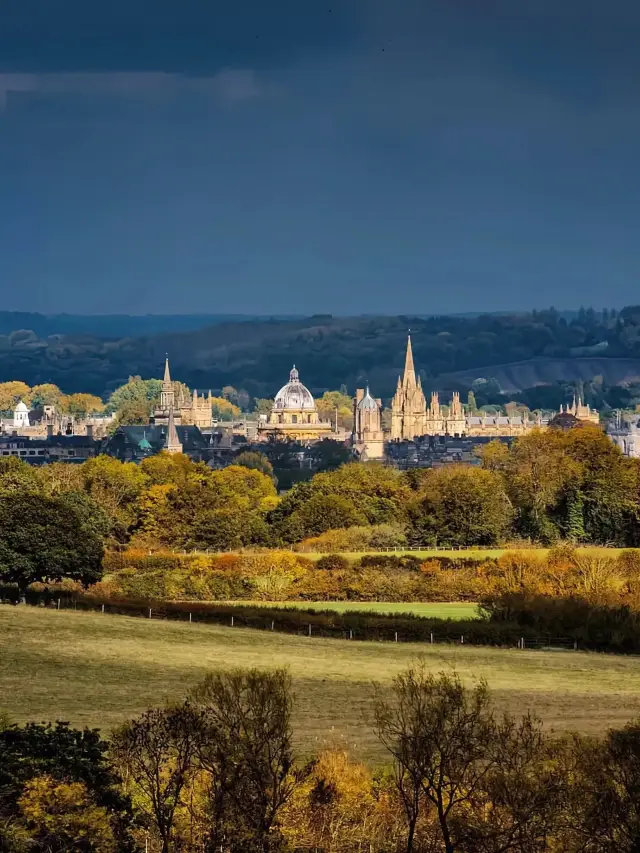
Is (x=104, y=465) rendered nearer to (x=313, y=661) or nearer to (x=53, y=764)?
(x=313, y=661)

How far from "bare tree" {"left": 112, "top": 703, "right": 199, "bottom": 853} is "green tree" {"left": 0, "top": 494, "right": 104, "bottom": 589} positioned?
31.1 meters

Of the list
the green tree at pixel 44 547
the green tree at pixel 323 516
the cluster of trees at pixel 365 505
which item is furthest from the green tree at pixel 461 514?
the green tree at pixel 44 547

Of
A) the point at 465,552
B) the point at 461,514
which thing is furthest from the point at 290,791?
the point at 461,514

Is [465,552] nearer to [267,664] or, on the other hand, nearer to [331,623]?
[331,623]

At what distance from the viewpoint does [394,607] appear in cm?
6322

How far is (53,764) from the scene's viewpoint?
29594 millimetres

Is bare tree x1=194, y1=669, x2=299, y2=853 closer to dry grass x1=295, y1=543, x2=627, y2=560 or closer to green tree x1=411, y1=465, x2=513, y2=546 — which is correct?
dry grass x1=295, y1=543, x2=627, y2=560

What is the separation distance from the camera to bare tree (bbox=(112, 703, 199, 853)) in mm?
29281

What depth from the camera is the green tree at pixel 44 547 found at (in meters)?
62.0

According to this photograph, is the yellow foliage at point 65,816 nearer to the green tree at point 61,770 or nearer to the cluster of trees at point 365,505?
the green tree at point 61,770

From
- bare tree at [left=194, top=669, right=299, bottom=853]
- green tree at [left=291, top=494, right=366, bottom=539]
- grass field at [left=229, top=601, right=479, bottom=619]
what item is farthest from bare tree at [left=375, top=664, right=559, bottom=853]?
green tree at [left=291, top=494, right=366, bottom=539]

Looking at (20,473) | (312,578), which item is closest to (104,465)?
(20,473)

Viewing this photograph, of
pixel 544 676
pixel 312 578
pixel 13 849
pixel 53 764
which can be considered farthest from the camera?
pixel 312 578

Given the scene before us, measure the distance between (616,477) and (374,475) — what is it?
14.0m
